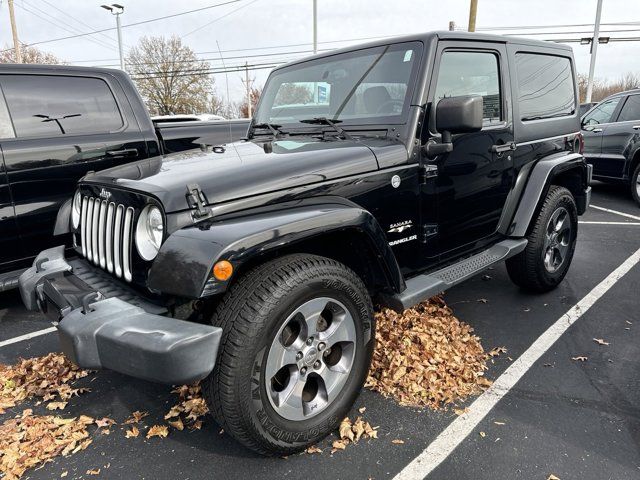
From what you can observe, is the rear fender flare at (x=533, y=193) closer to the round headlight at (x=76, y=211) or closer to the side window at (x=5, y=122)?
the round headlight at (x=76, y=211)

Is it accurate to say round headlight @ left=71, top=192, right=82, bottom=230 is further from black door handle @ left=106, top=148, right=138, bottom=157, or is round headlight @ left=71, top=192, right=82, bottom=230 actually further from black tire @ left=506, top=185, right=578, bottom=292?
black tire @ left=506, top=185, right=578, bottom=292

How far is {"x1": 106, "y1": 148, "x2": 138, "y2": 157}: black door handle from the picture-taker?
4309mm

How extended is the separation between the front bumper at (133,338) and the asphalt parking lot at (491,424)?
716 mm

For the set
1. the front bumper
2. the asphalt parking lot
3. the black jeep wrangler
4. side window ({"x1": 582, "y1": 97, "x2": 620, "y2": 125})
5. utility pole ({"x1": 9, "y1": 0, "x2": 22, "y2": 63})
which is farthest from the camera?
utility pole ({"x1": 9, "y1": 0, "x2": 22, "y2": 63})

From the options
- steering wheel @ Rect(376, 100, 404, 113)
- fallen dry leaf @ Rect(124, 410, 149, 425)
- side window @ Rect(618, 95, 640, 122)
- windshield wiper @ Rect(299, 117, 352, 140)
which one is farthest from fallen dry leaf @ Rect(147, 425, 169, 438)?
side window @ Rect(618, 95, 640, 122)

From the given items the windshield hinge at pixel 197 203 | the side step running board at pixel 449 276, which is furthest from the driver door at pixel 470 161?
the windshield hinge at pixel 197 203

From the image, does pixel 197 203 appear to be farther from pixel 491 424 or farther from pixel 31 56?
pixel 31 56

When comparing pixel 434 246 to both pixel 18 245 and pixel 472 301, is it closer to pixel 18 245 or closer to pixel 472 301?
pixel 472 301

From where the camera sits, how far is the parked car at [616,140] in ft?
26.6

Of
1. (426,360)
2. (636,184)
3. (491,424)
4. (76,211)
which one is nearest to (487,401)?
(491,424)

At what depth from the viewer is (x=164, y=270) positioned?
1961 mm

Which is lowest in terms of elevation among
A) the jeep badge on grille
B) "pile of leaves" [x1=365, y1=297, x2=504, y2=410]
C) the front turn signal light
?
"pile of leaves" [x1=365, y1=297, x2=504, y2=410]

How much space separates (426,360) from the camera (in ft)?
10.2

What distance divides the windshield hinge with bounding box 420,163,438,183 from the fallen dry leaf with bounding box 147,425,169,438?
2.04 metres
